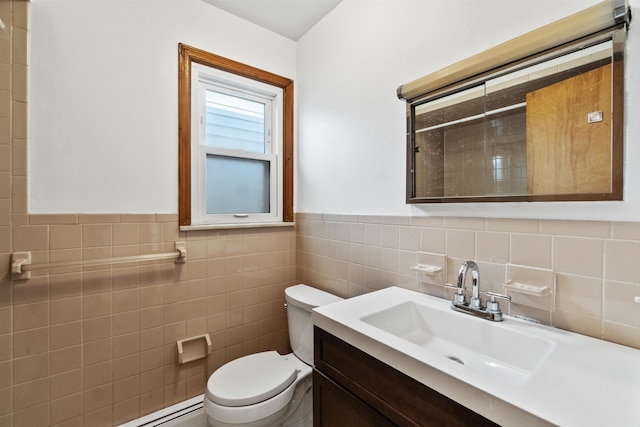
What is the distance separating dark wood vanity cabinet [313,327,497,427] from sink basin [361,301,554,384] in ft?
0.52

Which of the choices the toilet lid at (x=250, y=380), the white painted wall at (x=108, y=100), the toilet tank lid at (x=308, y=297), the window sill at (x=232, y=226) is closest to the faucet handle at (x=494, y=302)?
the toilet tank lid at (x=308, y=297)

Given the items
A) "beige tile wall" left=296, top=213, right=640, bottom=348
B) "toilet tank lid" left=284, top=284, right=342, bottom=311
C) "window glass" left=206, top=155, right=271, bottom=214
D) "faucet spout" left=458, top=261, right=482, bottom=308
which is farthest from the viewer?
"window glass" left=206, top=155, right=271, bottom=214

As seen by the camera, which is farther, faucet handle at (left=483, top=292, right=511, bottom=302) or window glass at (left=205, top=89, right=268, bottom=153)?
window glass at (left=205, top=89, right=268, bottom=153)

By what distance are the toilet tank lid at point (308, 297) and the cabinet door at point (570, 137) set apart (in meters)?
1.07

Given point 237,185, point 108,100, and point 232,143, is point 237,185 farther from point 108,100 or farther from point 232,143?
point 108,100

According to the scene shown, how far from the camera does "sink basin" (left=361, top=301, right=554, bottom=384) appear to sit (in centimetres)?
83

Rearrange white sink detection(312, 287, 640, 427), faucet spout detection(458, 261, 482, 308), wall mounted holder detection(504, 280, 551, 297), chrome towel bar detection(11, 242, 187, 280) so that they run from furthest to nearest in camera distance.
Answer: chrome towel bar detection(11, 242, 187, 280), faucet spout detection(458, 261, 482, 308), wall mounted holder detection(504, 280, 551, 297), white sink detection(312, 287, 640, 427)

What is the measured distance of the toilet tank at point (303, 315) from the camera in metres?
1.57

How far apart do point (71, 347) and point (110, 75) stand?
1285mm

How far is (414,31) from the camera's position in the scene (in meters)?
1.29

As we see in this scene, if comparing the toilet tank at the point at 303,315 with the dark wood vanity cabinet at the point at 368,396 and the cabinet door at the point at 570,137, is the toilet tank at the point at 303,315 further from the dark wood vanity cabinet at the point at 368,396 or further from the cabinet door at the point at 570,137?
the cabinet door at the point at 570,137

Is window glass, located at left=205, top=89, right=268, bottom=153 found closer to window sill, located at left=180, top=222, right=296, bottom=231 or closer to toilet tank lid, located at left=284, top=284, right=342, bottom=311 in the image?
window sill, located at left=180, top=222, right=296, bottom=231

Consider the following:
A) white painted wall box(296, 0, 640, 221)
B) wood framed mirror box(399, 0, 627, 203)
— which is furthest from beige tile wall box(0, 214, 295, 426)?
wood framed mirror box(399, 0, 627, 203)

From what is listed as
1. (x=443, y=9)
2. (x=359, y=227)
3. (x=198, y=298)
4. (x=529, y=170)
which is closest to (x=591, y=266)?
(x=529, y=170)
